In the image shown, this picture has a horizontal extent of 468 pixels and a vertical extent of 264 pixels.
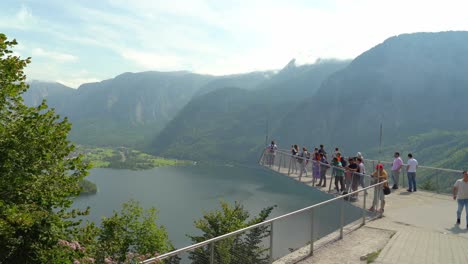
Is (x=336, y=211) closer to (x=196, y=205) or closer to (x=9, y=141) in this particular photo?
(x=9, y=141)

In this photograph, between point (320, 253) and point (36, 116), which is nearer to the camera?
point (320, 253)

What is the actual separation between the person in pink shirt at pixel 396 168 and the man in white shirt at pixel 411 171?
0.41 metres

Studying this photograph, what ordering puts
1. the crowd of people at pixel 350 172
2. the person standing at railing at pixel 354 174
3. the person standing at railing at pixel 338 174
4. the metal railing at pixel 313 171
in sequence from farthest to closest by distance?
1. the person standing at railing at pixel 338 174
2. the metal railing at pixel 313 171
3. the person standing at railing at pixel 354 174
4. the crowd of people at pixel 350 172

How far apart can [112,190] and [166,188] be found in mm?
16664

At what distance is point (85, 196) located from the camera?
109875mm

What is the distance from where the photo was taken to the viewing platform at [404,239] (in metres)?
9.81

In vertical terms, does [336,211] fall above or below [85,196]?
above

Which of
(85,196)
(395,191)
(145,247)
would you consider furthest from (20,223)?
(85,196)

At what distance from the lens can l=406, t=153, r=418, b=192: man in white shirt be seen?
1944 cm

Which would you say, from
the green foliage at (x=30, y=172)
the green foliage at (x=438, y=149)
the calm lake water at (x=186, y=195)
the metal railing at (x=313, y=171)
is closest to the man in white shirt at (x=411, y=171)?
the metal railing at (x=313, y=171)

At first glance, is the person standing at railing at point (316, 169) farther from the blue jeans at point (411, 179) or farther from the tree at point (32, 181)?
the tree at point (32, 181)

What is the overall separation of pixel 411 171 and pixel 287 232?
1052 centimetres

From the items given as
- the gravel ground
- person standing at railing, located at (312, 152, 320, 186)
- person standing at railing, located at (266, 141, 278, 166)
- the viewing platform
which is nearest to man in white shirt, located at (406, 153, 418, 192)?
the viewing platform

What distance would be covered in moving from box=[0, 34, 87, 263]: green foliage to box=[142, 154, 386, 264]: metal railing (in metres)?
4.10
